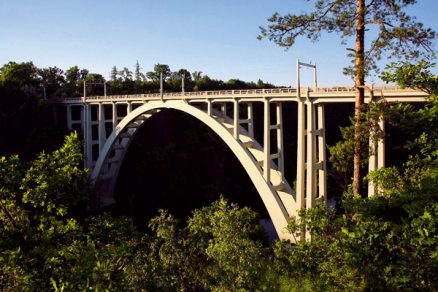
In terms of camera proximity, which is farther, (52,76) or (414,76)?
(52,76)

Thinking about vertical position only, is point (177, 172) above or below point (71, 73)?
below

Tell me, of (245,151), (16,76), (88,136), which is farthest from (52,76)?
(245,151)

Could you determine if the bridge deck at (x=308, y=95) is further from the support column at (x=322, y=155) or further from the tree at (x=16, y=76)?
the tree at (x=16, y=76)

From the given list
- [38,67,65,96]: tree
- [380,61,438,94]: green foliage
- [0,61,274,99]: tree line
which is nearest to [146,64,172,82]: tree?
[0,61,274,99]: tree line

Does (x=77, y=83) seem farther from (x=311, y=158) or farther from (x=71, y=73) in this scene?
(x=311, y=158)

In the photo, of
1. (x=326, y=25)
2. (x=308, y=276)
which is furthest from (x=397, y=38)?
(x=308, y=276)

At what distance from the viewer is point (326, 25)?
30.9ft

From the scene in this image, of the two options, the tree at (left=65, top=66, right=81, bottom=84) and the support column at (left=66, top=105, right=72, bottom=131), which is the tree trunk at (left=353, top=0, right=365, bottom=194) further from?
the tree at (left=65, top=66, right=81, bottom=84)

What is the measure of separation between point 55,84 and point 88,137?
21.7 m

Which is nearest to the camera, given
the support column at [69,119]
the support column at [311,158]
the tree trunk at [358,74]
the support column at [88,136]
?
the tree trunk at [358,74]

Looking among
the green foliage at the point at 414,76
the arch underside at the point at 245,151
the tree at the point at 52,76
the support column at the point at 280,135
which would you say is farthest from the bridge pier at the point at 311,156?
the tree at the point at 52,76

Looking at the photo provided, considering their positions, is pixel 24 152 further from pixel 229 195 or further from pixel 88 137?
pixel 229 195

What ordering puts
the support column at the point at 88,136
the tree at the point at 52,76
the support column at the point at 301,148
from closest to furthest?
the support column at the point at 301,148
the support column at the point at 88,136
the tree at the point at 52,76

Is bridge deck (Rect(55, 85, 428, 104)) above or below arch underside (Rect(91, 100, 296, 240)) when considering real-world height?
above
